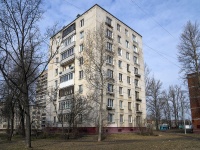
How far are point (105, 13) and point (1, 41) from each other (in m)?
28.3

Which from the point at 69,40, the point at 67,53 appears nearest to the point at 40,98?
the point at 67,53

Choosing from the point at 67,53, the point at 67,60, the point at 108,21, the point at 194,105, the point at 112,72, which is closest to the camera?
the point at 112,72

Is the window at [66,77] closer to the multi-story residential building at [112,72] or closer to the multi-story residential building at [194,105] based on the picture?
the multi-story residential building at [112,72]

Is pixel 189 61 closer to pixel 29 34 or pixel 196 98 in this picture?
pixel 196 98

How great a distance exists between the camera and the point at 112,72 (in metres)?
41.3

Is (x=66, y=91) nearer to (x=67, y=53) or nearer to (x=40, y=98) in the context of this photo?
(x=40, y=98)

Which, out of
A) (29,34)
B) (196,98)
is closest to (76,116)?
(29,34)

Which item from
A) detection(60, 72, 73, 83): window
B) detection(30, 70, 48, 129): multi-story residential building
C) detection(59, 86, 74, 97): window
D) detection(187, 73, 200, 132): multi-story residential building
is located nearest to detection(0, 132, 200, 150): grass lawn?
detection(30, 70, 48, 129): multi-story residential building

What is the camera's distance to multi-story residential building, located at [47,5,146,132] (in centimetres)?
4022

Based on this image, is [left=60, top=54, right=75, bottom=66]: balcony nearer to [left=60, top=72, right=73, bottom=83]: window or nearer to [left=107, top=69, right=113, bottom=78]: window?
[left=60, top=72, right=73, bottom=83]: window

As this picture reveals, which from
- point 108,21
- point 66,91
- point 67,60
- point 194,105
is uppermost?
point 108,21

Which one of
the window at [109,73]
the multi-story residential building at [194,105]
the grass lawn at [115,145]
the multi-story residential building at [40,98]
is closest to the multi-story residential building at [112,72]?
the window at [109,73]

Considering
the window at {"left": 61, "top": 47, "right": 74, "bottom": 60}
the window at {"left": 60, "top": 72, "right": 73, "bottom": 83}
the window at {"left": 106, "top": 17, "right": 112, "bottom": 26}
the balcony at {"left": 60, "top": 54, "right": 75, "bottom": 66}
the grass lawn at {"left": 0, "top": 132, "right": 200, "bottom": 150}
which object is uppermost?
the window at {"left": 106, "top": 17, "right": 112, "bottom": 26}

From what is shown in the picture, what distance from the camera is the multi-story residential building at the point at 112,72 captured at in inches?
1583
